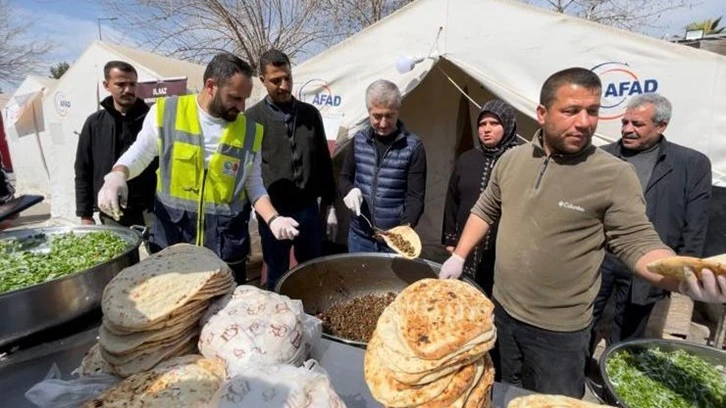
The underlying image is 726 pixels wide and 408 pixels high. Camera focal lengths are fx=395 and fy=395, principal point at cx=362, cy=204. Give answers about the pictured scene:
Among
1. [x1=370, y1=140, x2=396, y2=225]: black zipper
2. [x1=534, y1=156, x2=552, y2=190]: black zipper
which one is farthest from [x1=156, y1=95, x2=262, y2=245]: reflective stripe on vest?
[x1=534, y1=156, x2=552, y2=190]: black zipper

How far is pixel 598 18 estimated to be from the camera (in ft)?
38.7

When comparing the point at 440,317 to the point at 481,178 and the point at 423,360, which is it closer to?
the point at 423,360

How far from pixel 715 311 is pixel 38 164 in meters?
12.5

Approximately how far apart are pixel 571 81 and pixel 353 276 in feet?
5.06

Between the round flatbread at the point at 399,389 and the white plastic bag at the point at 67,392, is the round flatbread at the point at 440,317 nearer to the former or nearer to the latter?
the round flatbread at the point at 399,389

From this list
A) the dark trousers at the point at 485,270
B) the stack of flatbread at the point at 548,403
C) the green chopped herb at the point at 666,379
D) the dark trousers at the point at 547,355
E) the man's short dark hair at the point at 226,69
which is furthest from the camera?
the dark trousers at the point at 485,270

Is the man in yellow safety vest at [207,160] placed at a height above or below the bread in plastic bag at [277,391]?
above

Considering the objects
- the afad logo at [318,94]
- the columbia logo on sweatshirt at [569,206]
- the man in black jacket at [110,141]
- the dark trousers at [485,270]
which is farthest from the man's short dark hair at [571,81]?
the afad logo at [318,94]

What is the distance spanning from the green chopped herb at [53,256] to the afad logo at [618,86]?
3.88 meters

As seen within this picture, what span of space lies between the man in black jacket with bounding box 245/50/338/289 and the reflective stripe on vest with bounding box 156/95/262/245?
3.57 feet

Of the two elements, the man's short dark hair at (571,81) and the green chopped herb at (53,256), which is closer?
the green chopped herb at (53,256)

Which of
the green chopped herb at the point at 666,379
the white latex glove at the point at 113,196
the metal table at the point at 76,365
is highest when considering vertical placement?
the white latex glove at the point at 113,196

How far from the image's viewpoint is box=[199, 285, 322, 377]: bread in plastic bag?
114cm

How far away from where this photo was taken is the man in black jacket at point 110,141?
329 centimetres
